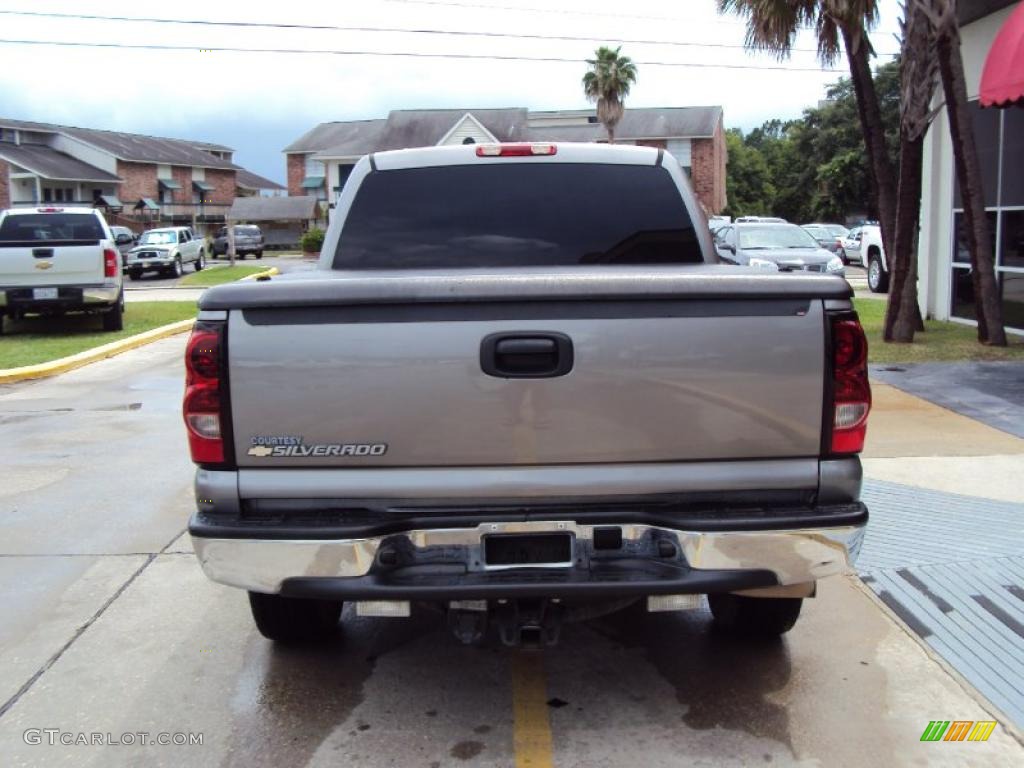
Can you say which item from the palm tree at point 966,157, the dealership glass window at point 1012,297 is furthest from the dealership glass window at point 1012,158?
the palm tree at point 966,157

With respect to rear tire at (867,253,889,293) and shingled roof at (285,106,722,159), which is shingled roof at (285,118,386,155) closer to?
shingled roof at (285,106,722,159)

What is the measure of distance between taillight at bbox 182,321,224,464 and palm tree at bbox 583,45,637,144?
155ft

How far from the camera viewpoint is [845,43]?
1307 centimetres

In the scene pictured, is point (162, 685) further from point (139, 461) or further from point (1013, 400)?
point (1013, 400)

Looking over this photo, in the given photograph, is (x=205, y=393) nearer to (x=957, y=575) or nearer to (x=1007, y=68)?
(x=957, y=575)

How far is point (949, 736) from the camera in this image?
359 centimetres

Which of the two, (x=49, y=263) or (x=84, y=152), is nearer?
(x=49, y=263)

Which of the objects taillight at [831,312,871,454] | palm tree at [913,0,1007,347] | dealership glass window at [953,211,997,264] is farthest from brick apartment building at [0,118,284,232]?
taillight at [831,312,871,454]

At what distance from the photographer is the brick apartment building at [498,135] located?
180 ft

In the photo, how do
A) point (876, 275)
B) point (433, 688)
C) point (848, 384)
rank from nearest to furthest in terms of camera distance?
point (848, 384)
point (433, 688)
point (876, 275)

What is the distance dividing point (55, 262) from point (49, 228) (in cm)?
86

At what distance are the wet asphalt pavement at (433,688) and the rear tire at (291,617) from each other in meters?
0.10

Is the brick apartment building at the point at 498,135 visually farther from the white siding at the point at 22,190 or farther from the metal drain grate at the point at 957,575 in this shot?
the metal drain grate at the point at 957,575

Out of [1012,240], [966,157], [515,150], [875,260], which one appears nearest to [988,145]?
[1012,240]
